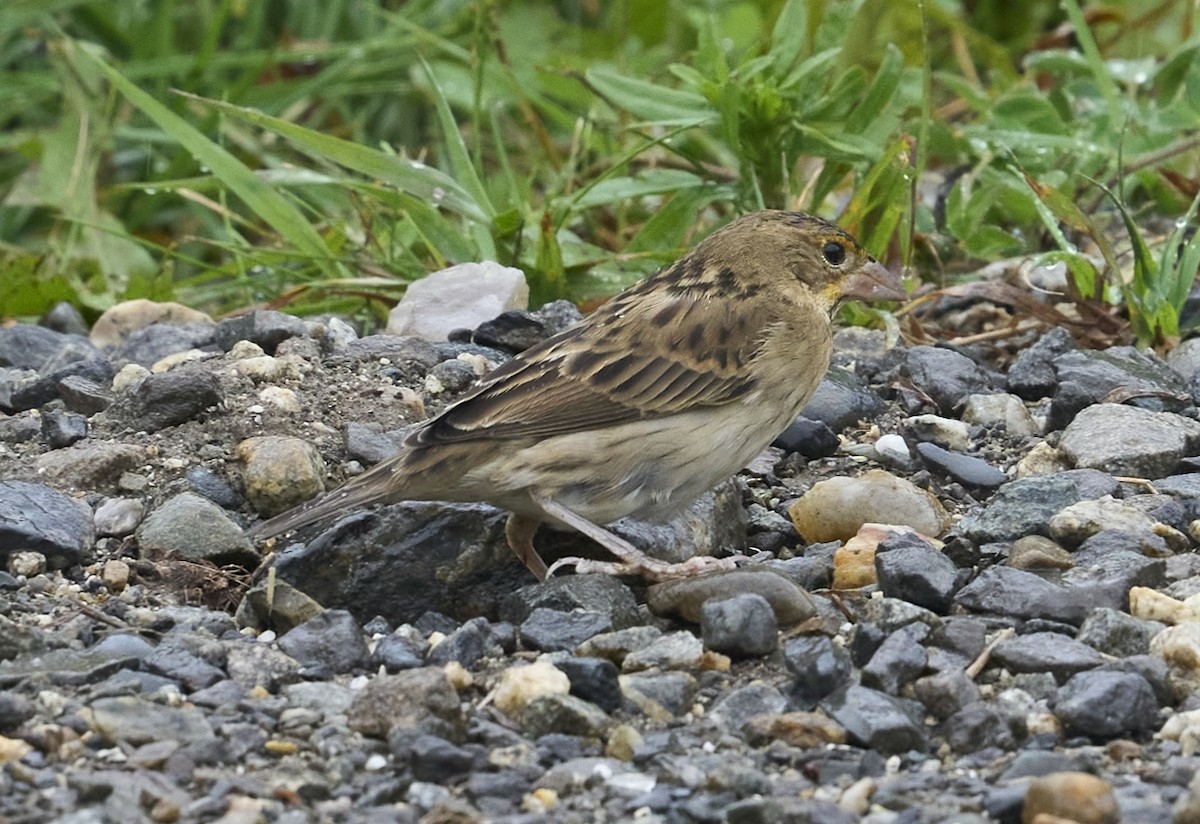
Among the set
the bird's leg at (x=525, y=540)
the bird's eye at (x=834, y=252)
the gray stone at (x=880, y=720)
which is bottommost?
the bird's leg at (x=525, y=540)

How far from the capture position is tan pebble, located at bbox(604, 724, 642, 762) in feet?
12.7

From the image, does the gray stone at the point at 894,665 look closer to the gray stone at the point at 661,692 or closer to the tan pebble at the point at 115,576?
the gray stone at the point at 661,692

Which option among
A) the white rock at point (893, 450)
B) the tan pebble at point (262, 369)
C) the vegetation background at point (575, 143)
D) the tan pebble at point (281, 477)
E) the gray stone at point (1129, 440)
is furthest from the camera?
the vegetation background at point (575, 143)

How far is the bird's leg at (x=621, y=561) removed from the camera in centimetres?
489

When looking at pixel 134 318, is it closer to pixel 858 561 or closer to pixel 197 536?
pixel 197 536

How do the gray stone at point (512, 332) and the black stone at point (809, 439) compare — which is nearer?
the black stone at point (809, 439)

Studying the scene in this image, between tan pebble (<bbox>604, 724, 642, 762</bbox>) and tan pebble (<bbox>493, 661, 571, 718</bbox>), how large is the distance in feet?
0.54

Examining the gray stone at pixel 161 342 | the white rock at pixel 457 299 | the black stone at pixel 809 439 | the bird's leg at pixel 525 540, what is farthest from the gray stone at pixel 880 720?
the gray stone at pixel 161 342

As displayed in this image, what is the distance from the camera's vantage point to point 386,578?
15.9ft

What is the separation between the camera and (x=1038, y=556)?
479 cm

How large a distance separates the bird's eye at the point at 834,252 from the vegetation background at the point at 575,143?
81 centimetres

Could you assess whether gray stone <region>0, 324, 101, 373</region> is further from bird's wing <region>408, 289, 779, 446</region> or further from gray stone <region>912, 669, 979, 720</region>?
gray stone <region>912, 669, 979, 720</region>

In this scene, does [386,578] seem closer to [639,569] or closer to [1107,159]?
[639,569]

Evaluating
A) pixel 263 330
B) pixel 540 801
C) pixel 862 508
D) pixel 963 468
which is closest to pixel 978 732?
pixel 540 801
